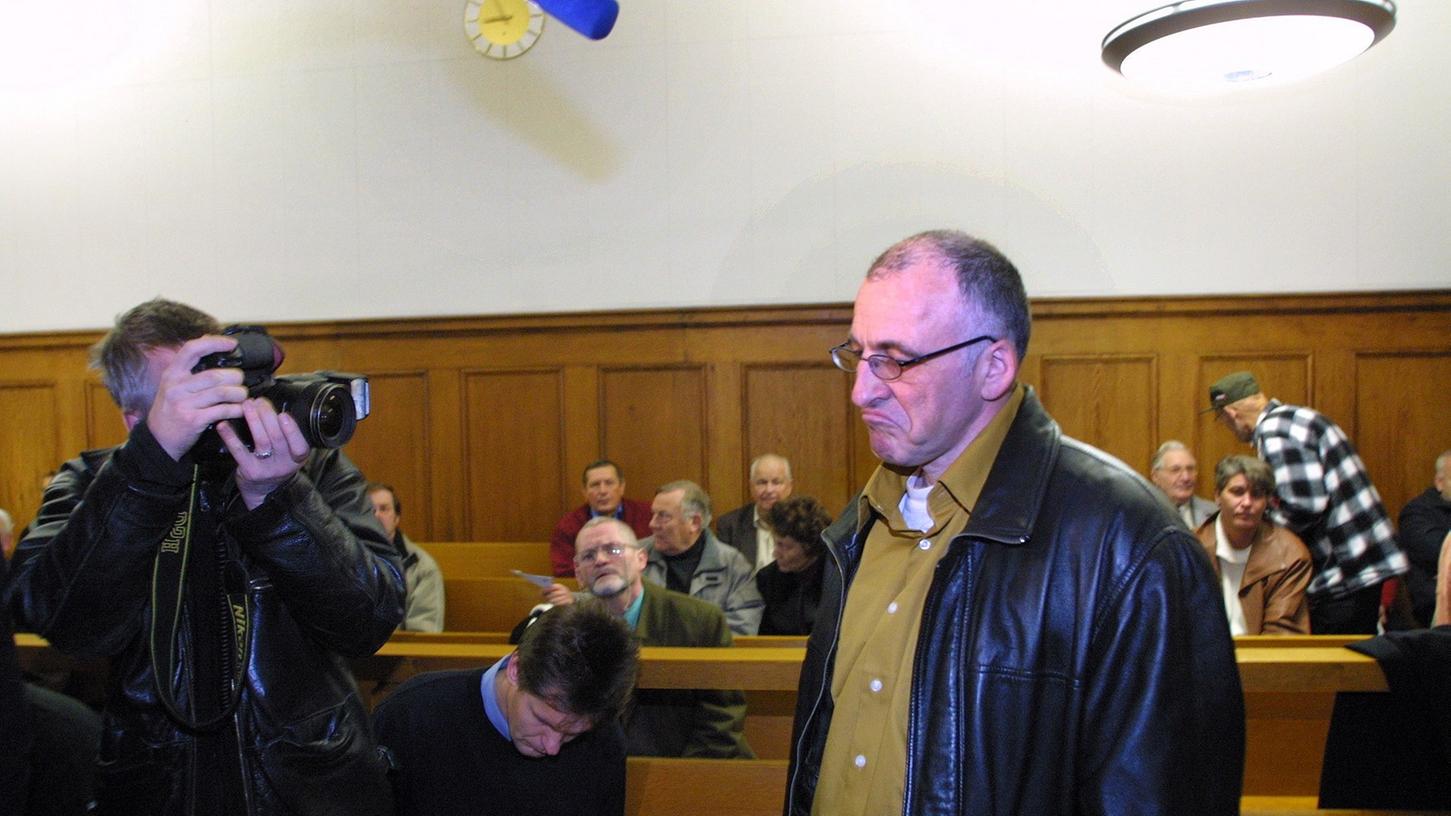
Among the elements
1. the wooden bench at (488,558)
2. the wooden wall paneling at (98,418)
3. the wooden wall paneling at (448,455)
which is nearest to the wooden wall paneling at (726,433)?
the wooden bench at (488,558)

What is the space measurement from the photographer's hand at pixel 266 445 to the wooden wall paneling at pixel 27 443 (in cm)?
673

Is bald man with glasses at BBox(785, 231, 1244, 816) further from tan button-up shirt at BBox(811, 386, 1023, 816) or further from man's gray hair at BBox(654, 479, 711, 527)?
man's gray hair at BBox(654, 479, 711, 527)

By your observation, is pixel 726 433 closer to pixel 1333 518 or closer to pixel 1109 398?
pixel 1109 398

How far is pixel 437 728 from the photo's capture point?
2.10 meters

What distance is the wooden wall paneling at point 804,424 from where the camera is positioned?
21.2ft

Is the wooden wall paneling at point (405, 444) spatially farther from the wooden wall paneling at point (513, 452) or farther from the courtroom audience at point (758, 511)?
the courtroom audience at point (758, 511)

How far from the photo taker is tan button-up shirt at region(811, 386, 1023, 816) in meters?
1.36

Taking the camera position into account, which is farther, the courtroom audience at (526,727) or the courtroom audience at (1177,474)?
the courtroom audience at (1177,474)

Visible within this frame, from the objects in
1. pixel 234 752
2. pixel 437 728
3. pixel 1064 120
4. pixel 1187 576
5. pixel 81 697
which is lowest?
pixel 81 697

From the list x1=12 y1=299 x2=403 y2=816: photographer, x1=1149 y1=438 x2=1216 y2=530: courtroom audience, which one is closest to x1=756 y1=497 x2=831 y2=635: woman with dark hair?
x1=1149 y1=438 x2=1216 y2=530: courtroom audience

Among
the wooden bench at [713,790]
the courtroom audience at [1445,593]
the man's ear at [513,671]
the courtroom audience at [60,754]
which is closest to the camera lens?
the courtroom audience at [60,754]

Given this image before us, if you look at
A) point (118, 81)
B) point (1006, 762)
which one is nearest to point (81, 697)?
point (1006, 762)

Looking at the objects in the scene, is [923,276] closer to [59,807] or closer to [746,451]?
[59,807]

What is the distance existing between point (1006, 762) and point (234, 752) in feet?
3.22
